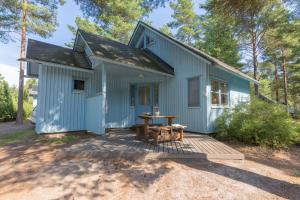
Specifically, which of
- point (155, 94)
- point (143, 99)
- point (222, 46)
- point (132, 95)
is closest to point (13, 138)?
point (132, 95)

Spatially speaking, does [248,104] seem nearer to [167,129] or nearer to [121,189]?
[167,129]

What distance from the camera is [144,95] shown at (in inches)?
367

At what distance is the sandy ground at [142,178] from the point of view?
281 centimetres

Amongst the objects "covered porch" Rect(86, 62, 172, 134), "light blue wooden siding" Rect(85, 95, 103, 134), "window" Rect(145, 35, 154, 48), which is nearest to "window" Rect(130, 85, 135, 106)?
"covered porch" Rect(86, 62, 172, 134)

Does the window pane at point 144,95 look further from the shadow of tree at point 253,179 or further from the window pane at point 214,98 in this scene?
the shadow of tree at point 253,179

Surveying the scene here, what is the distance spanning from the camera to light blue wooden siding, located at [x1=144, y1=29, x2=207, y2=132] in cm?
742

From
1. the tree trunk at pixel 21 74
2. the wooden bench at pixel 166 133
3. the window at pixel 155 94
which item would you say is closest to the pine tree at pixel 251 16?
the wooden bench at pixel 166 133

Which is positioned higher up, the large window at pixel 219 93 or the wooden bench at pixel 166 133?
the large window at pixel 219 93

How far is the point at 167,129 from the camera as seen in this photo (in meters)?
5.73

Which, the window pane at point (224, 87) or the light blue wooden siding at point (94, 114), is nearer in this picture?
the light blue wooden siding at point (94, 114)

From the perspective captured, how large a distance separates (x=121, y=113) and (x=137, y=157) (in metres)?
4.91

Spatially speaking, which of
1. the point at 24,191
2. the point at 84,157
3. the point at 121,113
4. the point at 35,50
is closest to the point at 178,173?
the point at 84,157

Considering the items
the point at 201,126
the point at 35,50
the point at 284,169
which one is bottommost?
the point at 284,169

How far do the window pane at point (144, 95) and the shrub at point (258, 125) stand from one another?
148 inches
